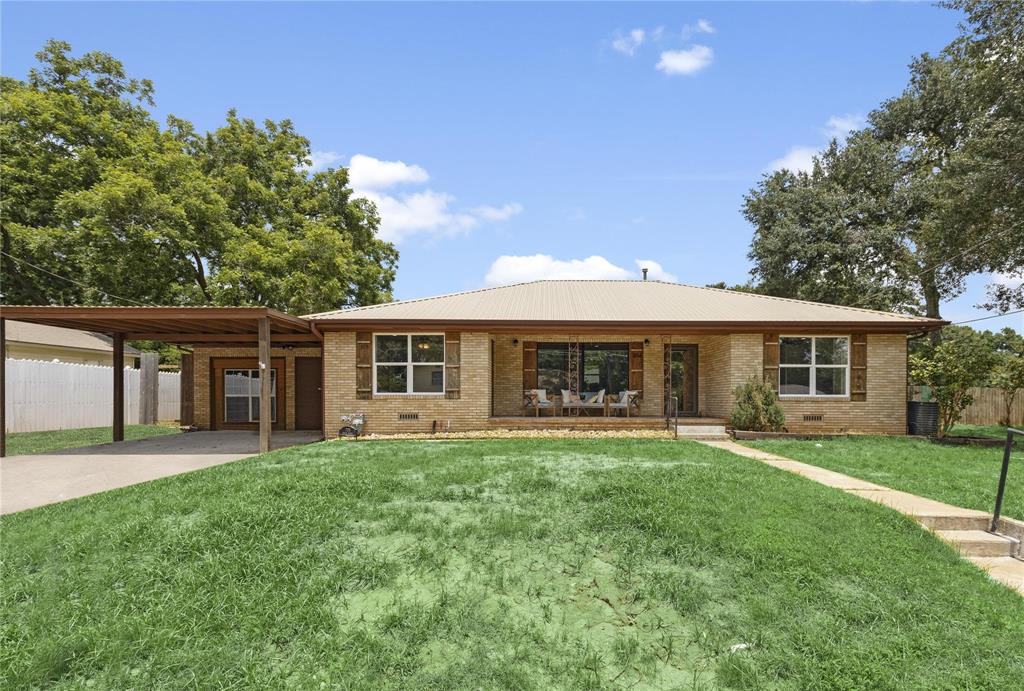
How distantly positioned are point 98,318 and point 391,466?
804cm

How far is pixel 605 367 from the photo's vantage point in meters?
16.1

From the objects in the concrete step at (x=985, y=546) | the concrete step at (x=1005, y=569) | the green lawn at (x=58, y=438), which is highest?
the concrete step at (x=985, y=546)

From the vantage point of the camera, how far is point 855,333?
13711mm

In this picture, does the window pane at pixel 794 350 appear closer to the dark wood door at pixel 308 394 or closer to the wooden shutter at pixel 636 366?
the wooden shutter at pixel 636 366

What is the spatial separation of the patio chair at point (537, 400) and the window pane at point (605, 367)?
1371mm

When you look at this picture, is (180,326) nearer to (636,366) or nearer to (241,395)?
(241,395)

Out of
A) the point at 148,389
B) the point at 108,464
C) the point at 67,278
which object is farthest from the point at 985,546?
the point at 67,278

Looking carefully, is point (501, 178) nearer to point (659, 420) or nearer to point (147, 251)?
point (659, 420)

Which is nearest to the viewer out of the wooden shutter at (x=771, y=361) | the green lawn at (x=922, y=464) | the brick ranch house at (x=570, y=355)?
the green lawn at (x=922, y=464)

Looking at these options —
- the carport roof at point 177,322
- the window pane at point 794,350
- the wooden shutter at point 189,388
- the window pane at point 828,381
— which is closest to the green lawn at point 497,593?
the carport roof at point 177,322

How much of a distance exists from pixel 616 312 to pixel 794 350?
186 inches

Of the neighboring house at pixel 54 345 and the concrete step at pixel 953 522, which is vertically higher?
the neighboring house at pixel 54 345

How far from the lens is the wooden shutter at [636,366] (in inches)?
619

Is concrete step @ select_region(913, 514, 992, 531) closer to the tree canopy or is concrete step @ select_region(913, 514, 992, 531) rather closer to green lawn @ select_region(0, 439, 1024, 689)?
green lawn @ select_region(0, 439, 1024, 689)
